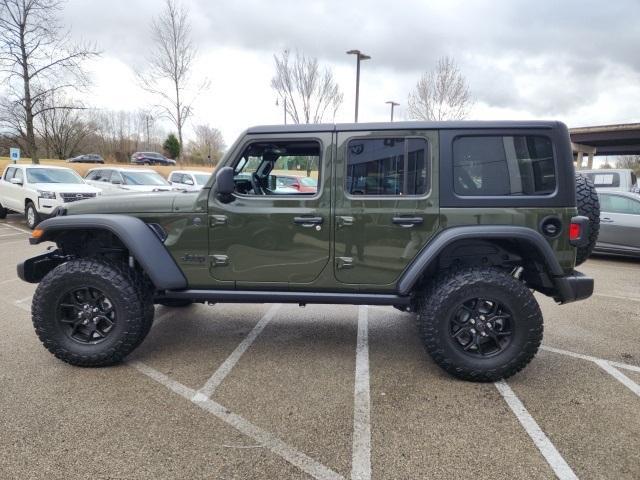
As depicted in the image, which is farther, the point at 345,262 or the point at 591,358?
the point at 591,358

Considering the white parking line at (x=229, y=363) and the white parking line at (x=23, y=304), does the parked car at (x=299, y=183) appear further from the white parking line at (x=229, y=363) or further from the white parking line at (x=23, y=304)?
the white parking line at (x=23, y=304)

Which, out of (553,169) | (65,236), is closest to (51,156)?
(65,236)

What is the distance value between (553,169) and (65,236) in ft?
12.8

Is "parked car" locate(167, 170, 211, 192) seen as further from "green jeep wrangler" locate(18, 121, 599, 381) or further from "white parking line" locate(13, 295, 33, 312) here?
"green jeep wrangler" locate(18, 121, 599, 381)

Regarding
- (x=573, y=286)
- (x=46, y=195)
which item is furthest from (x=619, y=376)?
(x=46, y=195)

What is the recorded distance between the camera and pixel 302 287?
332 cm

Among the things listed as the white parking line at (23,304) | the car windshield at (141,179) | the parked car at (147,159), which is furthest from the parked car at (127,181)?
the parked car at (147,159)

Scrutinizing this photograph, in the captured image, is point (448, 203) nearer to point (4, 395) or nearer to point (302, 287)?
point (302, 287)

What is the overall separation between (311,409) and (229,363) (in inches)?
38.3

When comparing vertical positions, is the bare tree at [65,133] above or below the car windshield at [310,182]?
above

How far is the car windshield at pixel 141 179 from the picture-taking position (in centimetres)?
1306

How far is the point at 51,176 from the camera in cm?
1109

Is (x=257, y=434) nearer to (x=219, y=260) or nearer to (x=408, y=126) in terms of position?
(x=219, y=260)

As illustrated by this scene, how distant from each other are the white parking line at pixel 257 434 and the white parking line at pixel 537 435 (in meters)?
1.17
